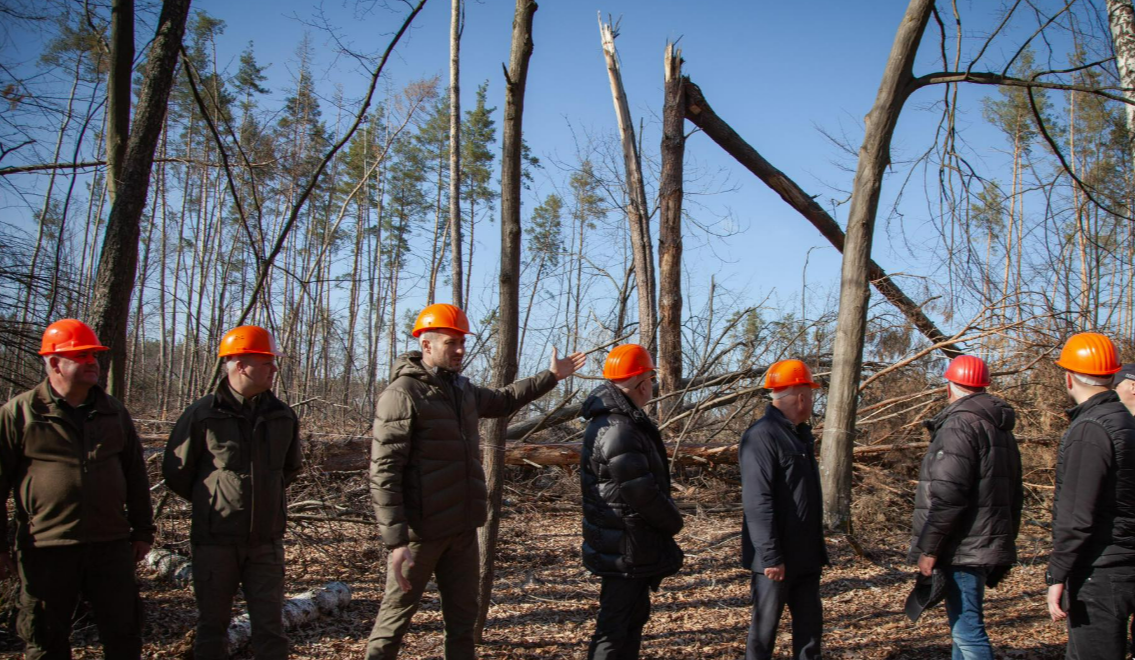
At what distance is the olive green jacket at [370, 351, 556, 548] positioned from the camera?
10.7 feet

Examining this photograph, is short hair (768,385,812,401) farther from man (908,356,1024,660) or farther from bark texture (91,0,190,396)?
bark texture (91,0,190,396)

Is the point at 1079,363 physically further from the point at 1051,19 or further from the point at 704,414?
the point at 704,414

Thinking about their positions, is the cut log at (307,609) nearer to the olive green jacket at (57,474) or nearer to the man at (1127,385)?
the olive green jacket at (57,474)

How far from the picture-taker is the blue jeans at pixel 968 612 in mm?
3387

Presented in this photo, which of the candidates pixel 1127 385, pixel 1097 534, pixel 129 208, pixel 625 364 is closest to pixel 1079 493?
pixel 1097 534

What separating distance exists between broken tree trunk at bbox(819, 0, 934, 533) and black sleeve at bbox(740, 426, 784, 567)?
2995mm

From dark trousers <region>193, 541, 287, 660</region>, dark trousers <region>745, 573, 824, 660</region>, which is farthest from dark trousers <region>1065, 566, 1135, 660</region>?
dark trousers <region>193, 541, 287, 660</region>

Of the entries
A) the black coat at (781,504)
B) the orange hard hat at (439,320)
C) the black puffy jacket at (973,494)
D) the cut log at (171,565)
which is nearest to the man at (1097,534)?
the black puffy jacket at (973,494)

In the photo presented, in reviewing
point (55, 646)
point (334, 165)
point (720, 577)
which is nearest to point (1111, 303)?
point (720, 577)

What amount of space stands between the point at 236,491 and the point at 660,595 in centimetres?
346

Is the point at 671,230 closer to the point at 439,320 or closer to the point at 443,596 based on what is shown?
the point at 439,320

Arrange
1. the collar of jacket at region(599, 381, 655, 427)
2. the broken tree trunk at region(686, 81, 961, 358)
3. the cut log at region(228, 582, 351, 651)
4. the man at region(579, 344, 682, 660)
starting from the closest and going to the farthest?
the man at region(579, 344, 682, 660)
the collar of jacket at region(599, 381, 655, 427)
the cut log at region(228, 582, 351, 651)
the broken tree trunk at region(686, 81, 961, 358)

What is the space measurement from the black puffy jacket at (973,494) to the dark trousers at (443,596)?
7.34ft

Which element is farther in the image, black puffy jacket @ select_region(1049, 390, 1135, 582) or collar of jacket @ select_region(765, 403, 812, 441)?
collar of jacket @ select_region(765, 403, 812, 441)
